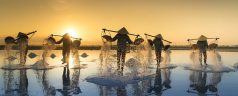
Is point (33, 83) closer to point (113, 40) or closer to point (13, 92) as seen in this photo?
point (13, 92)

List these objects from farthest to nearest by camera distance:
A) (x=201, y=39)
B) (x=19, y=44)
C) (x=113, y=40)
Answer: (x=201, y=39), (x=19, y=44), (x=113, y=40)

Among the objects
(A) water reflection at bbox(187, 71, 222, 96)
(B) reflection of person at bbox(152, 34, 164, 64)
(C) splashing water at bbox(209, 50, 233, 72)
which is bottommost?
(A) water reflection at bbox(187, 71, 222, 96)

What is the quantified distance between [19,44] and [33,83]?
9855 millimetres

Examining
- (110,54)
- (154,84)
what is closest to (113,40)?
(110,54)

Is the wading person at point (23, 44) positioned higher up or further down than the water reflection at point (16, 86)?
higher up

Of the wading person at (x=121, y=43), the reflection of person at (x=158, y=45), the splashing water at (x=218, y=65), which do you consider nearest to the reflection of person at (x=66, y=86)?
the wading person at (x=121, y=43)

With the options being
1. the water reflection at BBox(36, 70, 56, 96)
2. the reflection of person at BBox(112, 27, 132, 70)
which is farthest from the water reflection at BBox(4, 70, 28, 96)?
the reflection of person at BBox(112, 27, 132, 70)

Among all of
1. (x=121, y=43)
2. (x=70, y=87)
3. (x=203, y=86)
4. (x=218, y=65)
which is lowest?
(x=203, y=86)

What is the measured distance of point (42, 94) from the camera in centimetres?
1562

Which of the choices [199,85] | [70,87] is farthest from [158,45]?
[70,87]

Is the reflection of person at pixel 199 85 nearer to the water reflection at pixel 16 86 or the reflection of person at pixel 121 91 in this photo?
the reflection of person at pixel 121 91

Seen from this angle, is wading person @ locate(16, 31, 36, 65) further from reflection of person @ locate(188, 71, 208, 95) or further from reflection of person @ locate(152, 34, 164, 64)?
reflection of person @ locate(188, 71, 208, 95)

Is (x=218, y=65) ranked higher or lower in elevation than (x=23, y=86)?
higher

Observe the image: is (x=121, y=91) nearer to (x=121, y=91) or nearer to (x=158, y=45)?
(x=121, y=91)
